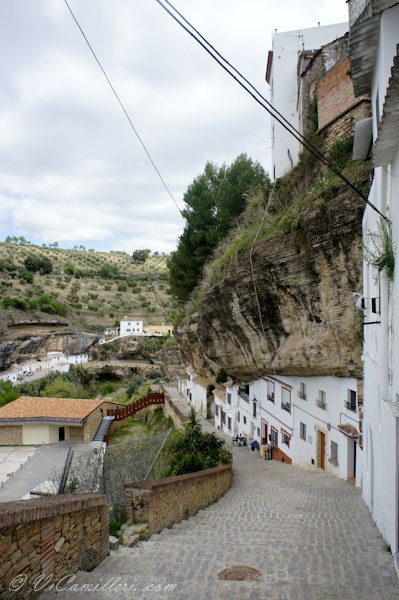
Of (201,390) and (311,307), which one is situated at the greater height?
(311,307)

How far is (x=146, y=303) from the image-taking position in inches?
2963

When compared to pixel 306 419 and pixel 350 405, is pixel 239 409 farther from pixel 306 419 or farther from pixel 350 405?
pixel 350 405

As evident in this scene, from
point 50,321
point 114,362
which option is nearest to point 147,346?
point 114,362

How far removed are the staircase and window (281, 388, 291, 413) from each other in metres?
12.5

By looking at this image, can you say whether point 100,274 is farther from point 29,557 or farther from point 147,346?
point 29,557

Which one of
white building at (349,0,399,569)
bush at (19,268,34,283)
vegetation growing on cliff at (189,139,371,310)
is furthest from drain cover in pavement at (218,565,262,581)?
bush at (19,268,34,283)

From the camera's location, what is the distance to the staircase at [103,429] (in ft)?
87.6

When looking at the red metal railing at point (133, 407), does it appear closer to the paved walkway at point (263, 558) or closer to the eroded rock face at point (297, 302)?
the eroded rock face at point (297, 302)

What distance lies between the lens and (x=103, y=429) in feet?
89.5

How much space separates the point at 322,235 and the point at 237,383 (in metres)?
16.0

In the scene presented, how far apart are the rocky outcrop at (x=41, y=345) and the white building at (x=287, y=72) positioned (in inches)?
1618

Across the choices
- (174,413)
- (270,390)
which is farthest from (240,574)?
(174,413)

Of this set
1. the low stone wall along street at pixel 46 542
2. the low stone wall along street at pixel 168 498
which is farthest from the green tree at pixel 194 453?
the low stone wall along street at pixel 46 542

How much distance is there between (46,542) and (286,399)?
1615 centimetres
